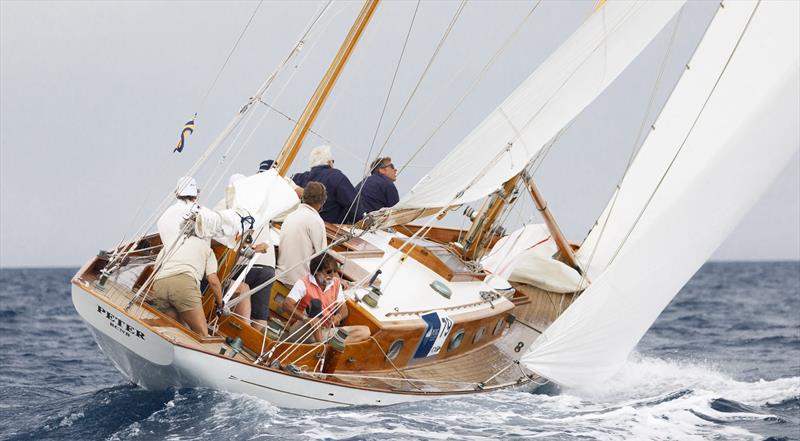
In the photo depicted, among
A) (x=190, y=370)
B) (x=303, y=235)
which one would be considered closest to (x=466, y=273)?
(x=303, y=235)

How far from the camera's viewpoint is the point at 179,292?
765 centimetres

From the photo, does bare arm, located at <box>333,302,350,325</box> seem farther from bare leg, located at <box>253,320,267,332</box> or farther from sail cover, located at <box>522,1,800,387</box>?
sail cover, located at <box>522,1,800,387</box>

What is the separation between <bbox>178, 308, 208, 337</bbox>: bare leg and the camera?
7.78m

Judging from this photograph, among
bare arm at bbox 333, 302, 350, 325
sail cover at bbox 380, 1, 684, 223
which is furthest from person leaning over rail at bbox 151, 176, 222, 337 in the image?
sail cover at bbox 380, 1, 684, 223

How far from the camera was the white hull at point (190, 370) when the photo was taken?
24.1 ft

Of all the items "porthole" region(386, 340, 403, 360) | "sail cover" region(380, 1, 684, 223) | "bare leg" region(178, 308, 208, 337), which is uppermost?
"sail cover" region(380, 1, 684, 223)

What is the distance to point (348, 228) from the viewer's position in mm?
10211

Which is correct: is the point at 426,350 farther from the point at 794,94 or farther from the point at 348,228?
the point at 794,94

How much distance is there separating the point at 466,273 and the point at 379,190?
1.25 m

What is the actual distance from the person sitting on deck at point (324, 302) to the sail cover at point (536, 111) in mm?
1228

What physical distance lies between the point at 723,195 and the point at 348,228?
3575 mm

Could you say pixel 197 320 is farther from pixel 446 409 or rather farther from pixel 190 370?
pixel 446 409

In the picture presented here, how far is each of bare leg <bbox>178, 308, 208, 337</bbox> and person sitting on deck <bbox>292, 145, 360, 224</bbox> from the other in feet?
8.21

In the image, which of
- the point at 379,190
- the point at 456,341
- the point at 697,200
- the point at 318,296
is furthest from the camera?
the point at 379,190
